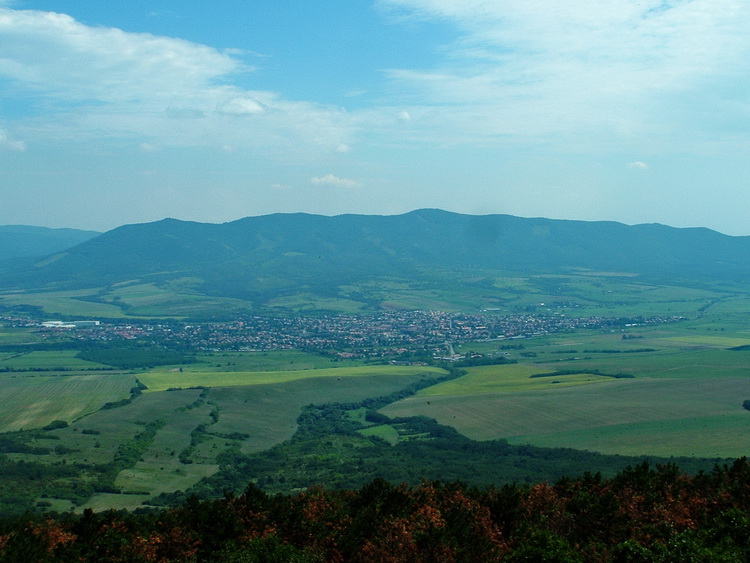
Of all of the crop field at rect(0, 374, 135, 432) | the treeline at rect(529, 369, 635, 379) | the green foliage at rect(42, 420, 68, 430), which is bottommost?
the crop field at rect(0, 374, 135, 432)

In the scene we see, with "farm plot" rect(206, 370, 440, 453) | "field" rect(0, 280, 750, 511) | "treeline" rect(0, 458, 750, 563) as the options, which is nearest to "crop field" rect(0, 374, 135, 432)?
"field" rect(0, 280, 750, 511)

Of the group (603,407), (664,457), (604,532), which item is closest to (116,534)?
(604,532)

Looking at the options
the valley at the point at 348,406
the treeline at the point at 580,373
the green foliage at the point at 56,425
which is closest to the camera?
the valley at the point at 348,406

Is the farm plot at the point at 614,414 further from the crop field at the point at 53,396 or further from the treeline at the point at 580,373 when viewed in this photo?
the crop field at the point at 53,396

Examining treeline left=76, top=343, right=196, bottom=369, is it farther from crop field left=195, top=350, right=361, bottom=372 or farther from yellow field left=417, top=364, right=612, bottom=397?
yellow field left=417, top=364, right=612, bottom=397

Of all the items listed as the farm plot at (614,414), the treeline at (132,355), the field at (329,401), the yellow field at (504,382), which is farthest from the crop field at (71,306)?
the farm plot at (614,414)
